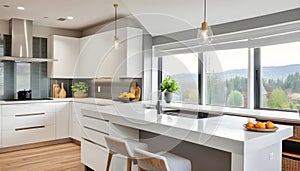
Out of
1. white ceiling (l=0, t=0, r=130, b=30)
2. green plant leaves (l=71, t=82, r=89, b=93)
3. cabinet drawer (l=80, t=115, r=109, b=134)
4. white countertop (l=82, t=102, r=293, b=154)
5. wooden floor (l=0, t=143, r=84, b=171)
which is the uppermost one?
white ceiling (l=0, t=0, r=130, b=30)

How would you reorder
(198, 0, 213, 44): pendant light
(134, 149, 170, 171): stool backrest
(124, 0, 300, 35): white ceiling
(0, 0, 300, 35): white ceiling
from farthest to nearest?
(0, 0, 300, 35): white ceiling, (124, 0, 300, 35): white ceiling, (198, 0, 213, 44): pendant light, (134, 149, 170, 171): stool backrest

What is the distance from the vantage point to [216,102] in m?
4.38

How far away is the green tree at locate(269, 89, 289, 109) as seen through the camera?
3553 millimetres

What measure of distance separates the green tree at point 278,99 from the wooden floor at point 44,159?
9.57ft

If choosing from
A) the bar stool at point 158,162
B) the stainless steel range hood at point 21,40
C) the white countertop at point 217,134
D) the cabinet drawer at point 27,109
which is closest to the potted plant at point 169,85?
the white countertop at point 217,134

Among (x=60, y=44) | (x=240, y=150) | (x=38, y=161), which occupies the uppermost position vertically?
(x=60, y=44)

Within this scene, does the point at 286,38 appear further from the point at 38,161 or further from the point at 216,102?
the point at 38,161

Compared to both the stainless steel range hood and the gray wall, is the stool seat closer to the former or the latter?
the gray wall

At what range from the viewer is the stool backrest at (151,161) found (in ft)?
5.75

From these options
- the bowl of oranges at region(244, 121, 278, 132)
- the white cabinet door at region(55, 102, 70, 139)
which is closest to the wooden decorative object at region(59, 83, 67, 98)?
the white cabinet door at region(55, 102, 70, 139)

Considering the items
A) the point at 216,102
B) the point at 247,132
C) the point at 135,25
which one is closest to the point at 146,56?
the point at 135,25

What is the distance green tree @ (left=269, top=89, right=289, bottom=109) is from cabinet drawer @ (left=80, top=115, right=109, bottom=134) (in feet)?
8.01

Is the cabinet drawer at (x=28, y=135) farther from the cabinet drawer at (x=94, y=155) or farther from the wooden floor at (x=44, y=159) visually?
the cabinet drawer at (x=94, y=155)

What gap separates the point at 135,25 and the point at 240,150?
380cm
